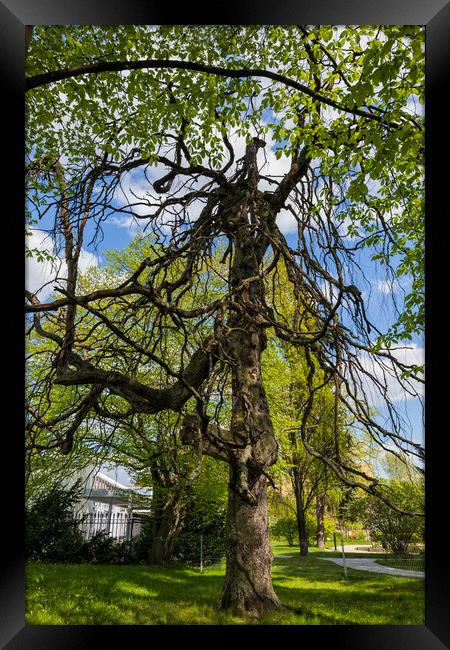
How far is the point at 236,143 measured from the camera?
130 inches

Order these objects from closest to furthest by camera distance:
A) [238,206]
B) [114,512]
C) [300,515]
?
[238,206] → [300,515] → [114,512]

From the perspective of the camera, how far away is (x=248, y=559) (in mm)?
2723

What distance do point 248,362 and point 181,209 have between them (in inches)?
40.6

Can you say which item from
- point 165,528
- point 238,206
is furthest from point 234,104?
point 165,528

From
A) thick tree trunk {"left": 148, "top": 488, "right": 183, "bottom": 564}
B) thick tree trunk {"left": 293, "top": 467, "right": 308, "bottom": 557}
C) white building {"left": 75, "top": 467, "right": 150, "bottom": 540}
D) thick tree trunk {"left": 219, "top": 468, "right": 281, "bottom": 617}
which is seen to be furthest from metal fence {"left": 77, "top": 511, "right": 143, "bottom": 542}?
thick tree trunk {"left": 219, "top": 468, "right": 281, "bottom": 617}

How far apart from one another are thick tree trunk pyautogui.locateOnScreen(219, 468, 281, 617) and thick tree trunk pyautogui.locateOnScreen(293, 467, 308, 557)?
0.79 meters

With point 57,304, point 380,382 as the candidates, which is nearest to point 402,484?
point 380,382

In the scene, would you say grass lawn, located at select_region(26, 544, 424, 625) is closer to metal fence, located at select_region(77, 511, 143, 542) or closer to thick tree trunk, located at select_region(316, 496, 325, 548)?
thick tree trunk, located at select_region(316, 496, 325, 548)

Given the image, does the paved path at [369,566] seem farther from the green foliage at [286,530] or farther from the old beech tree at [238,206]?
the old beech tree at [238,206]
